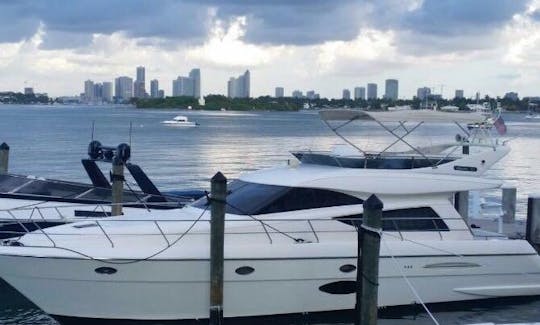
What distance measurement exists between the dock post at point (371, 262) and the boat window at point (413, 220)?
8.36ft

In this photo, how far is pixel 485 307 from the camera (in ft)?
47.2

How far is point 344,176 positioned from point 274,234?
1650 mm

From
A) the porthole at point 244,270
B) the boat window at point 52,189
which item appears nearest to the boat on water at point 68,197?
the boat window at point 52,189

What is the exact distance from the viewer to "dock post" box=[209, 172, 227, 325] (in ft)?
39.0

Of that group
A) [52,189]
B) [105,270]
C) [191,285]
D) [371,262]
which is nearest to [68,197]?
[52,189]

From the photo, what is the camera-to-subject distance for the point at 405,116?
602 inches

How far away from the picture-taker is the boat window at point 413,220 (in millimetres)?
13547

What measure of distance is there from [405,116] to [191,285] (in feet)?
18.6

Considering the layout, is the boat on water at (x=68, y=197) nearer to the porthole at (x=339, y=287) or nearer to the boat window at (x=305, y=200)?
the boat window at (x=305, y=200)

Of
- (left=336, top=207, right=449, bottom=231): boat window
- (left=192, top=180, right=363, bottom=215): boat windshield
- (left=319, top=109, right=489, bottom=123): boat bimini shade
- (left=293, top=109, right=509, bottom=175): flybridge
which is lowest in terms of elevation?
(left=336, top=207, right=449, bottom=231): boat window

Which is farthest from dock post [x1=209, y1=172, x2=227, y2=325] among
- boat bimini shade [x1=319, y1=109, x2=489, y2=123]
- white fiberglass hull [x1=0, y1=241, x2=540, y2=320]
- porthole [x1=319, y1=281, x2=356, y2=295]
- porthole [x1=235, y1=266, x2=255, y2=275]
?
boat bimini shade [x1=319, y1=109, x2=489, y2=123]

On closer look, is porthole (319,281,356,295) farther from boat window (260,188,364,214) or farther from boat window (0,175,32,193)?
boat window (0,175,32,193)

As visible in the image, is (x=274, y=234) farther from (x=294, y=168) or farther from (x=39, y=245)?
(x=39, y=245)

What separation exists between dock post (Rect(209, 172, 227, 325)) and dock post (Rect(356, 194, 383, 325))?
2338mm
